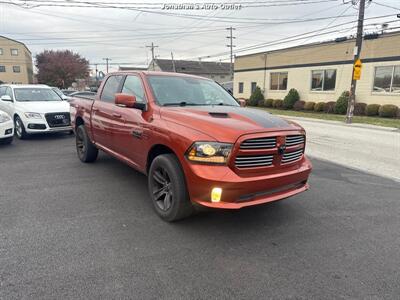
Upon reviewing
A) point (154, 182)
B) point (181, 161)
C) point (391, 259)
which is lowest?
point (391, 259)

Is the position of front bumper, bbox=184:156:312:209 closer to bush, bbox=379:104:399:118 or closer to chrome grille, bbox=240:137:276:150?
chrome grille, bbox=240:137:276:150

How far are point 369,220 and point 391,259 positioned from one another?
95cm

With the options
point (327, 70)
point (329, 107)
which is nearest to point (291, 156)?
point (329, 107)

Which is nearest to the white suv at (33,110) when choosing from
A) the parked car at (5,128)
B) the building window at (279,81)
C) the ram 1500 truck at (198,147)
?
the parked car at (5,128)

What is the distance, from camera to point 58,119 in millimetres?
9086

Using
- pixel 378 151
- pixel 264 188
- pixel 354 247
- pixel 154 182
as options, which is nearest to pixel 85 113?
pixel 154 182

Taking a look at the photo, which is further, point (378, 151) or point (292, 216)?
point (378, 151)

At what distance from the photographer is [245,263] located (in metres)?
2.91

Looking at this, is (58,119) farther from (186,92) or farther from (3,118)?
(186,92)

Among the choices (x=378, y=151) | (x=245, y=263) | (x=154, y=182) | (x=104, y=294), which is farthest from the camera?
(x=378, y=151)

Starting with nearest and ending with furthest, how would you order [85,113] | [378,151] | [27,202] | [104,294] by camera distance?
[104,294]
[27,202]
[85,113]
[378,151]

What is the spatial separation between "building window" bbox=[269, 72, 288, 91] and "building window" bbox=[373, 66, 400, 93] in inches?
323

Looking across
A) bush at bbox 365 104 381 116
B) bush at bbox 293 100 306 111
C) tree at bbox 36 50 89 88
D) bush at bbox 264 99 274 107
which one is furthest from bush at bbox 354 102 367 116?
tree at bbox 36 50 89 88

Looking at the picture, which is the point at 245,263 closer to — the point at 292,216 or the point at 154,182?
the point at 292,216
